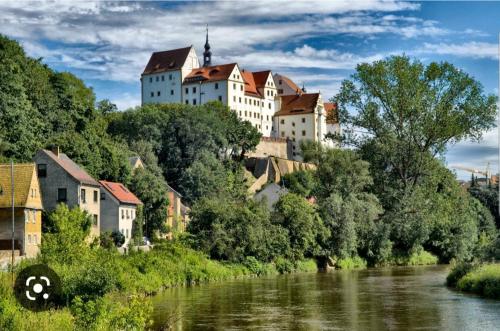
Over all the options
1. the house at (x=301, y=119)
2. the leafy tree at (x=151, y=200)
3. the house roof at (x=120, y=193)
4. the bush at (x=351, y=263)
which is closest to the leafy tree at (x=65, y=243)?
the house roof at (x=120, y=193)

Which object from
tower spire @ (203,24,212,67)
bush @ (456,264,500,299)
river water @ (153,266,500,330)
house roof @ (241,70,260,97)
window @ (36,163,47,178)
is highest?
tower spire @ (203,24,212,67)

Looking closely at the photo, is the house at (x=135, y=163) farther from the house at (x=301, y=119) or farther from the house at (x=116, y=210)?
the house at (x=301, y=119)

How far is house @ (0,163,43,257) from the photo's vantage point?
148 ft

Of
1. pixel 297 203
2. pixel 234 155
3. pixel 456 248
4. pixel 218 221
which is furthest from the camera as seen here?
pixel 234 155

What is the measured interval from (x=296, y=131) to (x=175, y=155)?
5044 cm

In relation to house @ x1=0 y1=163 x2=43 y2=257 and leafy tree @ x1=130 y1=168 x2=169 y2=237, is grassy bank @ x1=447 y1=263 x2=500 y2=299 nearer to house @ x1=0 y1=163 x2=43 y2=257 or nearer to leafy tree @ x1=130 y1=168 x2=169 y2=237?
house @ x1=0 y1=163 x2=43 y2=257

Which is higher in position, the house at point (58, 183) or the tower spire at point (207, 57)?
the tower spire at point (207, 57)

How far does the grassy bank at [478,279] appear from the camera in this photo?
3872 centimetres

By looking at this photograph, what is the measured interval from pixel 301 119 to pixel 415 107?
75.8m

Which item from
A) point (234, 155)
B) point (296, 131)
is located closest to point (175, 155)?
point (234, 155)

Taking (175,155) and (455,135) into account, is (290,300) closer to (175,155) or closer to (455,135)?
(455,135)

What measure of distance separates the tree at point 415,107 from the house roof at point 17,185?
30.8m

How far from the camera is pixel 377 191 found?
241 feet

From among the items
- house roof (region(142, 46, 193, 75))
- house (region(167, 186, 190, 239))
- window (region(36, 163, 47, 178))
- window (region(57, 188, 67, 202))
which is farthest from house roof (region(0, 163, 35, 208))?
house roof (region(142, 46, 193, 75))
